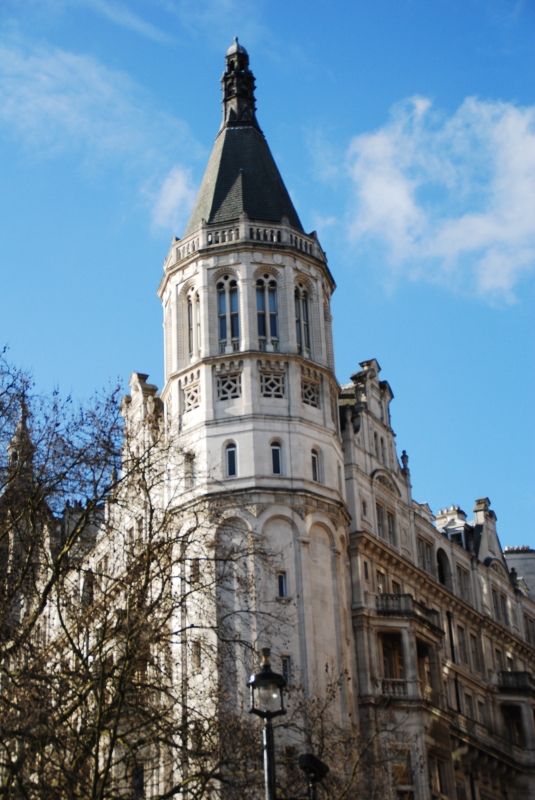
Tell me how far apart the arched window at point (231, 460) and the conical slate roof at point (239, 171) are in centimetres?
1108

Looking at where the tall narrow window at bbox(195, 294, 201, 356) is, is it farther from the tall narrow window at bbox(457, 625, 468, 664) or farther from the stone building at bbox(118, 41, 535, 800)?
the tall narrow window at bbox(457, 625, 468, 664)

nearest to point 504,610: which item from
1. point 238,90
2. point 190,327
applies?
point 190,327

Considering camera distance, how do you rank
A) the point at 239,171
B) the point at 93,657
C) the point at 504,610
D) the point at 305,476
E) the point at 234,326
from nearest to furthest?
the point at 93,657
the point at 305,476
the point at 234,326
the point at 239,171
the point at 504,610

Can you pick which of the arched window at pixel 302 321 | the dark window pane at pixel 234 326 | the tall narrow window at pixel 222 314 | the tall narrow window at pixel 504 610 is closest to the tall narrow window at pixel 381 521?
the arched window at pixel 302 321

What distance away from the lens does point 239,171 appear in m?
62.8

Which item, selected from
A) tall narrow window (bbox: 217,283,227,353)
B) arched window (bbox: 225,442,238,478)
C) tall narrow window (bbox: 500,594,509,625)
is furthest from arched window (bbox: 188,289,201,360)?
tall narrow window (bbox: 500,594,509,625)

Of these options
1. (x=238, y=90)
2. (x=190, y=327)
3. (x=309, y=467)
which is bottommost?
(x=309, y=467)

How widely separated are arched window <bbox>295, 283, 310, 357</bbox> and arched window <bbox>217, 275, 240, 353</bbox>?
9.12 ft

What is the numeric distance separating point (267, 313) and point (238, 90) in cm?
1609

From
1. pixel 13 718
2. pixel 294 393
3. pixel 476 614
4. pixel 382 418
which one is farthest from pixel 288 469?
pixel 13 718

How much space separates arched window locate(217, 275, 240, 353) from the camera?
57000 mm

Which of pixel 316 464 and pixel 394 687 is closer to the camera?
pixel 394 687

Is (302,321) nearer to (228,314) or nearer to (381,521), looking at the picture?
(228,314)

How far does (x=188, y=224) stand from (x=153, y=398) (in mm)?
8559
